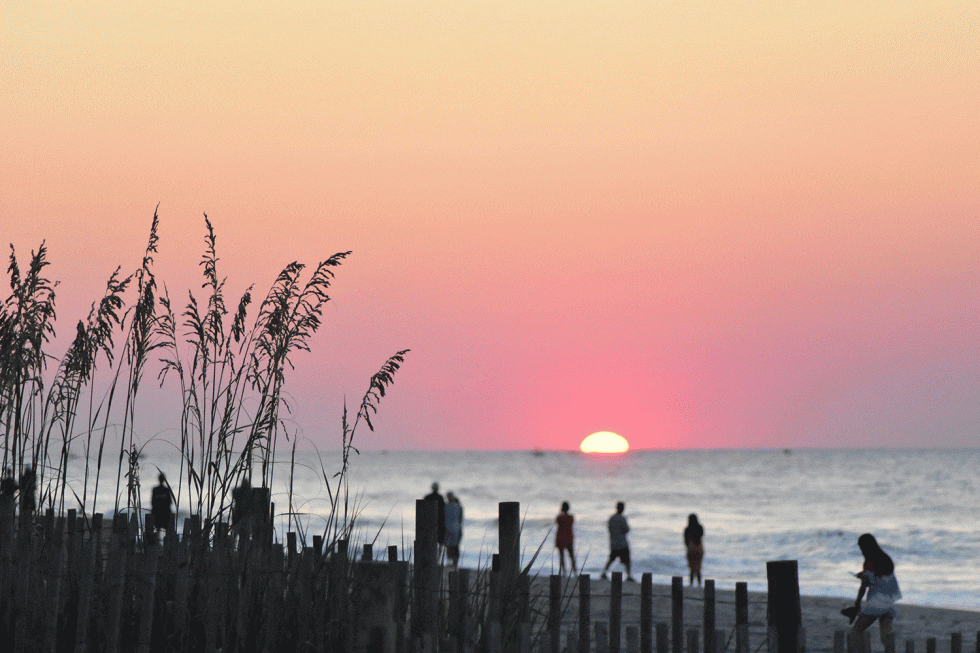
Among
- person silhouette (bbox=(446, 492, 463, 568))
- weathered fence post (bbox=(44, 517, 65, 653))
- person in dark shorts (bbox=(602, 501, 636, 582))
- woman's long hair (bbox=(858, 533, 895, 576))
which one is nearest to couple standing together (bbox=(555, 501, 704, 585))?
person in dark shorts (bbox=(602, 501, 636, 582))

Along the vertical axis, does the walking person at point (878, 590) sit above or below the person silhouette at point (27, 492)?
below

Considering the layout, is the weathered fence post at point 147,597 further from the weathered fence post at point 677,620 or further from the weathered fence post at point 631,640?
the weathered fence post at point 677,620

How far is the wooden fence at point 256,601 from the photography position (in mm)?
4473

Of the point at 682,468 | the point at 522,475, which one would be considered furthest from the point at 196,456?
the point at 682,468

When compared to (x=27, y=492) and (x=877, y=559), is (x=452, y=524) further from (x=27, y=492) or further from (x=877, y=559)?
(x=27, y=492)

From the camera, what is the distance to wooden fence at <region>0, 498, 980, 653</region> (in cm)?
447

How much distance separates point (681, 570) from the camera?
29.8 metres

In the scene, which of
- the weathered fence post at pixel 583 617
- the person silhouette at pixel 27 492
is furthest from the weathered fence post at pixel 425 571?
the person silhouette at pixel 27 492

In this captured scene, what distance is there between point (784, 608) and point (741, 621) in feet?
0.66

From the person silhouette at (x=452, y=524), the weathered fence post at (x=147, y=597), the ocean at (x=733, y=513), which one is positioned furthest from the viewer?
the ocean at (x=733, y=513)

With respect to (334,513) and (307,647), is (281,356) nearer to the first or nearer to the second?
(334,513)

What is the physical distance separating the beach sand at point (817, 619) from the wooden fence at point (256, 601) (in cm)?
610

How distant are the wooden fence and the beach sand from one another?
20.0 feet

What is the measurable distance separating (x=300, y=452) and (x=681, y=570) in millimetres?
25578
